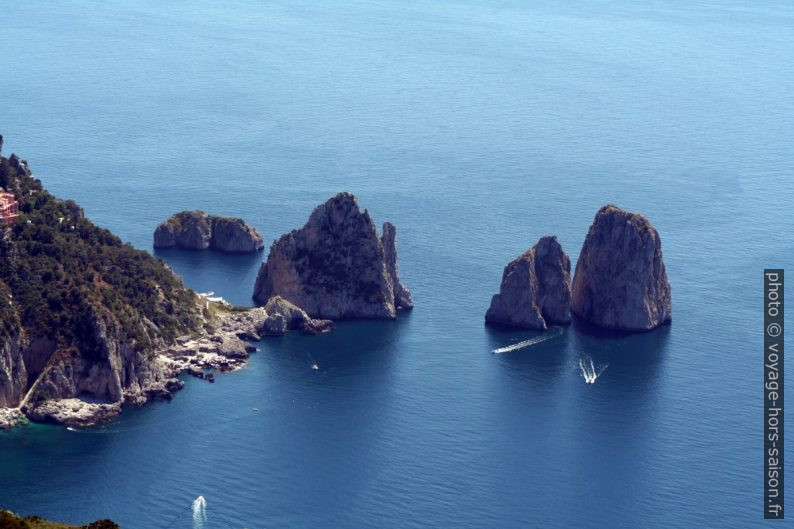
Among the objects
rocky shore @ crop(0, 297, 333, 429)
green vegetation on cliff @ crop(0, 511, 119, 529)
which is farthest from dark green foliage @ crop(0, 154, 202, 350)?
green vegetation on cliff @ crop(0, 511, 119, 529)

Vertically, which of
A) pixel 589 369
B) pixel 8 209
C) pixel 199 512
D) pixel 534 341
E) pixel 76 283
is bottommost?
pixel 199 512

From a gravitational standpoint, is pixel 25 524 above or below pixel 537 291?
below

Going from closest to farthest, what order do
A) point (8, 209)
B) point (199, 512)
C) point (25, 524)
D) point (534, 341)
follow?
point (25, 524) < point (199, 512) < point (8, 209) < point (534, 341)

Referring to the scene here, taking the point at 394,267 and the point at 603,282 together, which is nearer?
the point at 603,282

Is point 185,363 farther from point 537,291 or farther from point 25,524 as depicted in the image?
point 25,524

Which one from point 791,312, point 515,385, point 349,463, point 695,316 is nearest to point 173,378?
point 349,463

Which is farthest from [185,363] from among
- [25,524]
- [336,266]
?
[25,524]

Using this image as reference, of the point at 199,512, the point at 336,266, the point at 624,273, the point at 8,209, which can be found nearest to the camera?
the point at 199,512

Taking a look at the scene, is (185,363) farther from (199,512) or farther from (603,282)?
(603,282)
